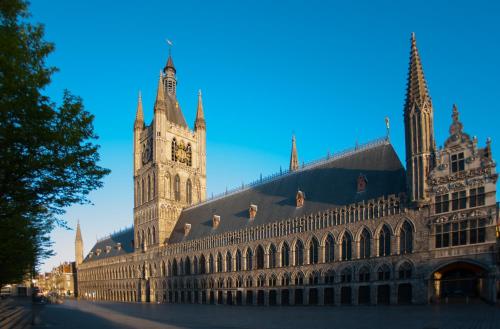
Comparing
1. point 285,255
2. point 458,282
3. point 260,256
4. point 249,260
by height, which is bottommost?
point 249,260

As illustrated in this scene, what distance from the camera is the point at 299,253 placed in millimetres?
56938

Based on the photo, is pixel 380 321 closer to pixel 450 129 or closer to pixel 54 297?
pixel 450 129

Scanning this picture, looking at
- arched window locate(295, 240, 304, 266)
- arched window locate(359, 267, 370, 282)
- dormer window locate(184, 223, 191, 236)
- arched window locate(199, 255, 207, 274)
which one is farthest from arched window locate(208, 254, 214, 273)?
arched window locate(359, 267, 370, 282)

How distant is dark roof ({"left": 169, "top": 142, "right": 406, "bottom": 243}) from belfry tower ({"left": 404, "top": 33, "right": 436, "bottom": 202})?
3299 mm

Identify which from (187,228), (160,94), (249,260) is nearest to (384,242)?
(249,260)

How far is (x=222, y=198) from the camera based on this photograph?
8188 centimetres

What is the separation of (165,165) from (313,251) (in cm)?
4610

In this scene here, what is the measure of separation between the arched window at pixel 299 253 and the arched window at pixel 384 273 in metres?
11.9

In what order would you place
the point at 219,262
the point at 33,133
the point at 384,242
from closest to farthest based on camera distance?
1. the point at 33,133
2. the point at 384,242
3. the point at 219,262

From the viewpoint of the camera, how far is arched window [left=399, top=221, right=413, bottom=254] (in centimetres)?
4444

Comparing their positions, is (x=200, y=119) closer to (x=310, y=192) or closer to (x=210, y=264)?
(x=210, y=264)

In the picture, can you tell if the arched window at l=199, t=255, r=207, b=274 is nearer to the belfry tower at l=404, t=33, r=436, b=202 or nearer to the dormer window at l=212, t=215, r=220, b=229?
the dormer window at l=212, t=215, r=220, b=229

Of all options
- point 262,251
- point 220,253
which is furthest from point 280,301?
point 220,253

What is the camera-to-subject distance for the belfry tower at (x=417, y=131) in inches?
1741
